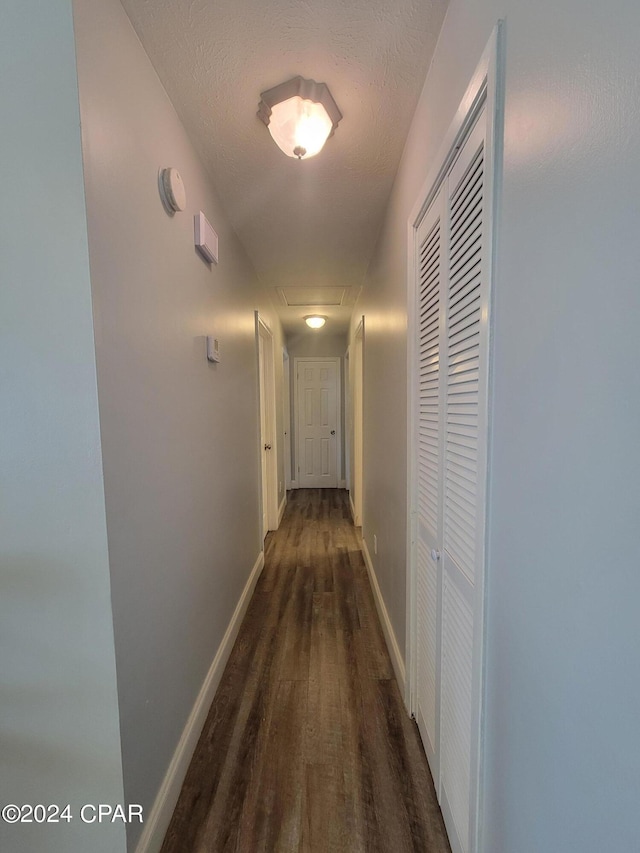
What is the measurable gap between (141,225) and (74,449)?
2.22 ft

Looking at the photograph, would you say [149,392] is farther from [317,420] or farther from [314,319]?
[317,420]

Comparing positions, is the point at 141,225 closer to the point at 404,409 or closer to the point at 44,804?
the point at 404,409

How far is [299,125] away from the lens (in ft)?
3.89

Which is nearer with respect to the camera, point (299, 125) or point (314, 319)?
point (299, 125)

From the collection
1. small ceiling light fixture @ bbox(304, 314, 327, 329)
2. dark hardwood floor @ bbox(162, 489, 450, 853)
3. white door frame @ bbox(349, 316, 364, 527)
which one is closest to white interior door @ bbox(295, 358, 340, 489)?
small ceiling light fixture @ bbox(304, 314, 327, 329)

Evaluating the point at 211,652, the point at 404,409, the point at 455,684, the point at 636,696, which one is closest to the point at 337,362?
the point at 404,409

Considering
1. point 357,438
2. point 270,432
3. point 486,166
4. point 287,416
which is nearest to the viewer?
point 486,166

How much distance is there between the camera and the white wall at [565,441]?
0.39 m

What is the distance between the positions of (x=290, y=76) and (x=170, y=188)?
21.1 inches

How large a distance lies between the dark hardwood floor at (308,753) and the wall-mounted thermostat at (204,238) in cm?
198

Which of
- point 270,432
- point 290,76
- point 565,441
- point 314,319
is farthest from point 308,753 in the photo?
point 314,319

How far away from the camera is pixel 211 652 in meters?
1.56

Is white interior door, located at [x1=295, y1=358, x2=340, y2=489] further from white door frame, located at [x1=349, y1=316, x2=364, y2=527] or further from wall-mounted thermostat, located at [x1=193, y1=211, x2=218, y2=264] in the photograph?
wall-mounted thermostat, located at [x1=193, y1=211, x2=218, y2=264]

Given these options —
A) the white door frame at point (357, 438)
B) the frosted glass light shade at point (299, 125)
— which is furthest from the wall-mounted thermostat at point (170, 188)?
the white door frame at point (357, 438)
